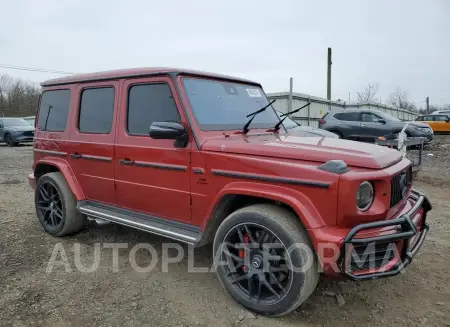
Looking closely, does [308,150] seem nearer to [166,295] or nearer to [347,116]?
[166,295]

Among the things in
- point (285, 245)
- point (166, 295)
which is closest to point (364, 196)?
point (285, 245)

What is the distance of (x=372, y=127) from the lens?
13.6 m

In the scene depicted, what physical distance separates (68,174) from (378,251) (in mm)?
3435

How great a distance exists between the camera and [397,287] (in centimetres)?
324

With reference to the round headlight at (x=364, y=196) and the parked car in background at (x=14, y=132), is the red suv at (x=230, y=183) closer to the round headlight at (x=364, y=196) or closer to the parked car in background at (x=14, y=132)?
the round headlight at (x=364, y=196)

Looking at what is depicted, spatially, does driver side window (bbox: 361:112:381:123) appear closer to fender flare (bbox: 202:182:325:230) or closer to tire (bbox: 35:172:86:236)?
tire (bbox: 35:172:86:236)

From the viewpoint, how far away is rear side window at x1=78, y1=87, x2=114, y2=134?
3889 millimetres

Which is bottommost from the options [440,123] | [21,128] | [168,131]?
[440,123]

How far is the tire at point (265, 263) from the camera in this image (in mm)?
2545

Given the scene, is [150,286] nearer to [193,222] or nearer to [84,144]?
[193,222]

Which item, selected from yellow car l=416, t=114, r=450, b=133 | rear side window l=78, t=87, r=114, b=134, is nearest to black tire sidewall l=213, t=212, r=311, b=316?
rear side window l=78, t=87, r=114, b=134

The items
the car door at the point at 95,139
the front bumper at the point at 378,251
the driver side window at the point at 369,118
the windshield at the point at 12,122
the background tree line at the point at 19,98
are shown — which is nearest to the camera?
the front bumper at the point at 378,251

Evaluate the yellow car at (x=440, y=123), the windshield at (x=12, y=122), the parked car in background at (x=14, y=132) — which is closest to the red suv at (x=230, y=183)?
the parked car in background at (x=14, y=132)

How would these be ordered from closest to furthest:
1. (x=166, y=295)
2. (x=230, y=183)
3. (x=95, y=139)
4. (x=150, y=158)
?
(x=230, y=183) → (x=166, y=295) → (x=150, y=158) → (x=95, y=139)
